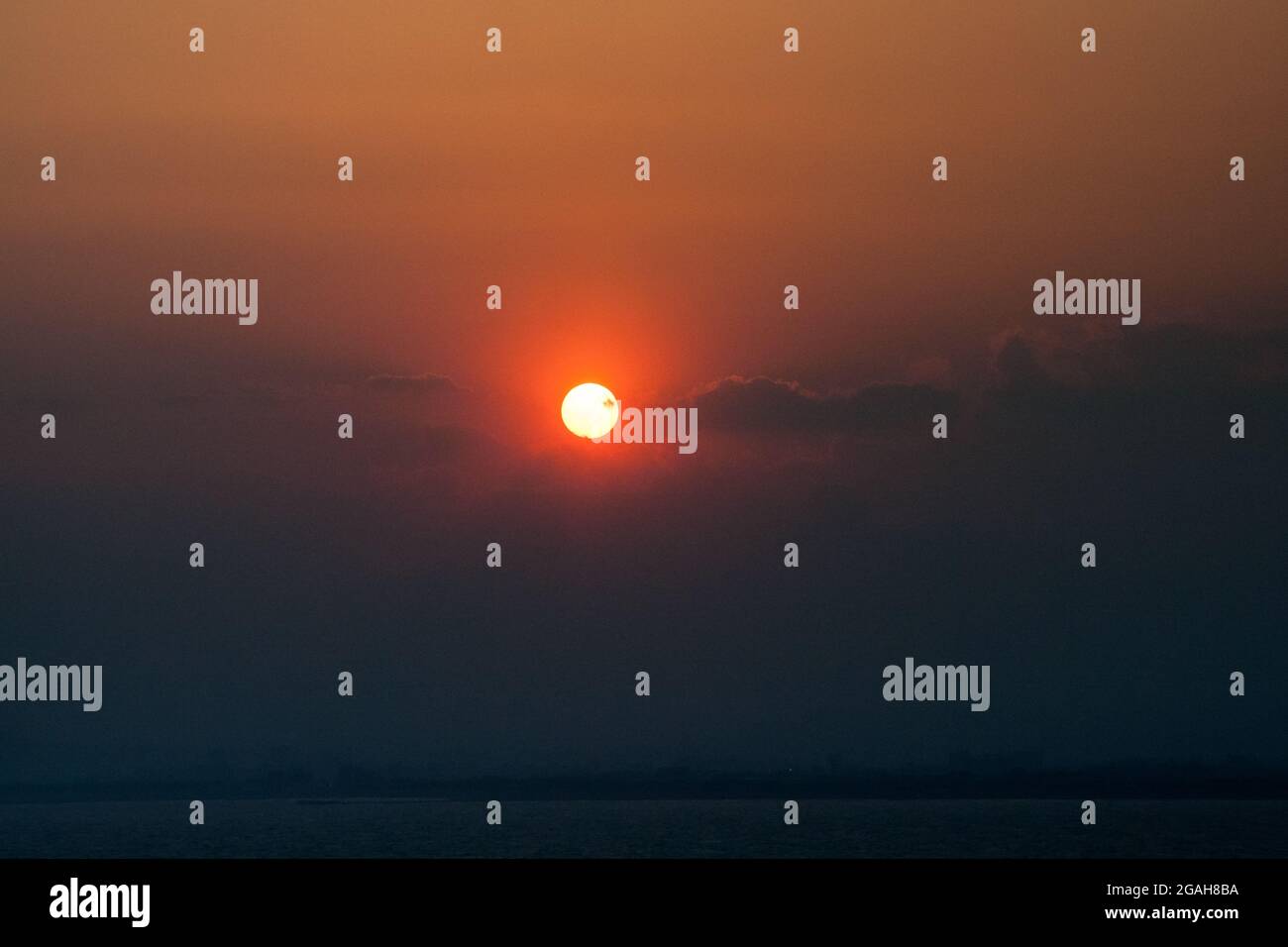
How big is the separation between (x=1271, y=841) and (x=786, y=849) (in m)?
55.9

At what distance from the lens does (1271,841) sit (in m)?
155

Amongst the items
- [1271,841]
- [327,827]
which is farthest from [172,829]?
[1271,841]

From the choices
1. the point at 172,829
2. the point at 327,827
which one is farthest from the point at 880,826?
the point at 172,829
